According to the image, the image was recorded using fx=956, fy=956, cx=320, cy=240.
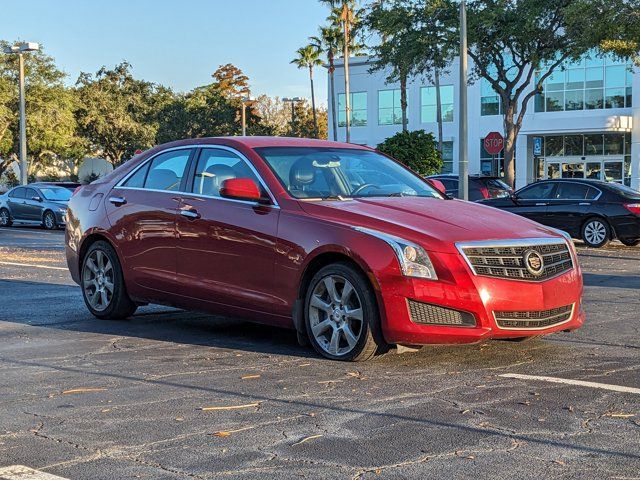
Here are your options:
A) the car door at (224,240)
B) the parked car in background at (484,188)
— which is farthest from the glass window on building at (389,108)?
the car door at (224,240)

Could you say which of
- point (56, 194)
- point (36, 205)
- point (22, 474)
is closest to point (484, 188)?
point (56, 194)

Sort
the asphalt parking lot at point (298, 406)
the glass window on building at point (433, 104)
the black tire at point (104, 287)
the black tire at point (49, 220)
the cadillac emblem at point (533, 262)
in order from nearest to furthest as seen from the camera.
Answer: the asphalt parking lot at point (298, 406)
the cadillac emblem at point (533, 262)
the black tire at point (104, 287)
the black tire at point (49, 220)
the glass window on building at point (433, 104)

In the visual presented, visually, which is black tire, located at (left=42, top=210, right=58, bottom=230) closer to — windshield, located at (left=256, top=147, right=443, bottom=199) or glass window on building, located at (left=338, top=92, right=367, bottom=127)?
windshield, located at (left=256, top=147, right=443, bottom=199)

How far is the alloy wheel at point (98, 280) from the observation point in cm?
908

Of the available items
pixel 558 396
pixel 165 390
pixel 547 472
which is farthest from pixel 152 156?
pixel 547 472

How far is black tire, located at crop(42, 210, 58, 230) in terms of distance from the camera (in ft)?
95.4

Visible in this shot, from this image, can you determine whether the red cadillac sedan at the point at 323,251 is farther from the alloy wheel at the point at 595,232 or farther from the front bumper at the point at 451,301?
the alloy wheel at the point at 595,232

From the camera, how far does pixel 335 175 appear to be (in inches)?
309

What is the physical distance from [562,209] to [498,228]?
13.9 meters

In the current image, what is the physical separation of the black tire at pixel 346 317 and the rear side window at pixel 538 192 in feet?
47.4

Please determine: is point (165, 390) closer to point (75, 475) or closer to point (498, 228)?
point (75, 475)

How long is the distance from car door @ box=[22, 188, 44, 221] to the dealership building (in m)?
24.7

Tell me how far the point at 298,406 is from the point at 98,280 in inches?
164

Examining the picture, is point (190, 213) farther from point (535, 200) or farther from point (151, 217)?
point (535, 200)
